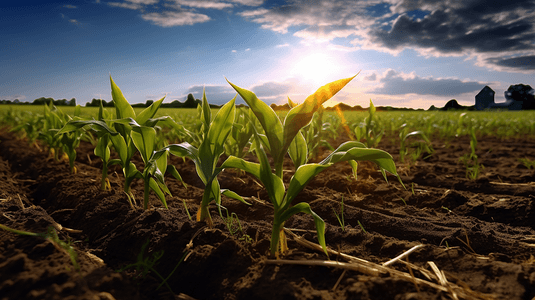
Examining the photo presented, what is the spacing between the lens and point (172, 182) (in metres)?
2.71

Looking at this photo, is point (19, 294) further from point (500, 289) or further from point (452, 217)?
point (452, 217)

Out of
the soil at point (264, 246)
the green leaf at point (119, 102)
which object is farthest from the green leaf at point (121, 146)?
the soil at point (264, 246)

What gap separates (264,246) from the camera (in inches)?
51.6

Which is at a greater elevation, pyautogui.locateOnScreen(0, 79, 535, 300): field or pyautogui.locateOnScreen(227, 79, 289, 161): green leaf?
Result: pyautogui.locateOnScreen(227, 79, 289, 161): green leaf

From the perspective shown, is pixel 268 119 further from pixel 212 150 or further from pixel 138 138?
pixel 138 138

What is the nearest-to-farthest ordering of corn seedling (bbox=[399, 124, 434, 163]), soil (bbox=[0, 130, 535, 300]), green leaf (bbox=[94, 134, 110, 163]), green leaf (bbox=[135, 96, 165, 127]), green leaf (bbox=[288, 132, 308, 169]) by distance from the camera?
soil (bbox=[0, 130, 535, 300]) < green leaf (bbox=[288, 132, 308, 169]) < green leaf (bbox=[135, 96, 165, 127]) < green leaf (bbox=[94, 134, 110, 163]) < corn seedling (bbox=[399, 124, 434, 163])

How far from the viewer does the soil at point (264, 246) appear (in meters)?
1.00

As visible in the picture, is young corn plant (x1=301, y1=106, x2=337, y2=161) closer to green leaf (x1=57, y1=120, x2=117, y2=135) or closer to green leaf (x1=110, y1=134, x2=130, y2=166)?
Result: green leaf (x1=110, y1=134, x2=130, y2=166)

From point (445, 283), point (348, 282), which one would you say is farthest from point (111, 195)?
point (445, 283)

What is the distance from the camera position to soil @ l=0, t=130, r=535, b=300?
100 centimetres

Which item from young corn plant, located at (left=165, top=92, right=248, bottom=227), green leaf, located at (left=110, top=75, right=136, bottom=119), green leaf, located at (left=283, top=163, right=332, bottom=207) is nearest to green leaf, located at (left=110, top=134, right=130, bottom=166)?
green leaf, located at (left=110, top=75, right=136, bottom=119)

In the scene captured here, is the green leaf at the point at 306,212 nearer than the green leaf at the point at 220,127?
Yes

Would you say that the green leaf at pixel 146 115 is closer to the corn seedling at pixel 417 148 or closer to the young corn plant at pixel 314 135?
the young corn plant at pixel 314 135

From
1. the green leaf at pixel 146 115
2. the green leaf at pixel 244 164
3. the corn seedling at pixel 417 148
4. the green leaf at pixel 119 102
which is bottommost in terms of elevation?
the corn seedling at pixel 417 148
